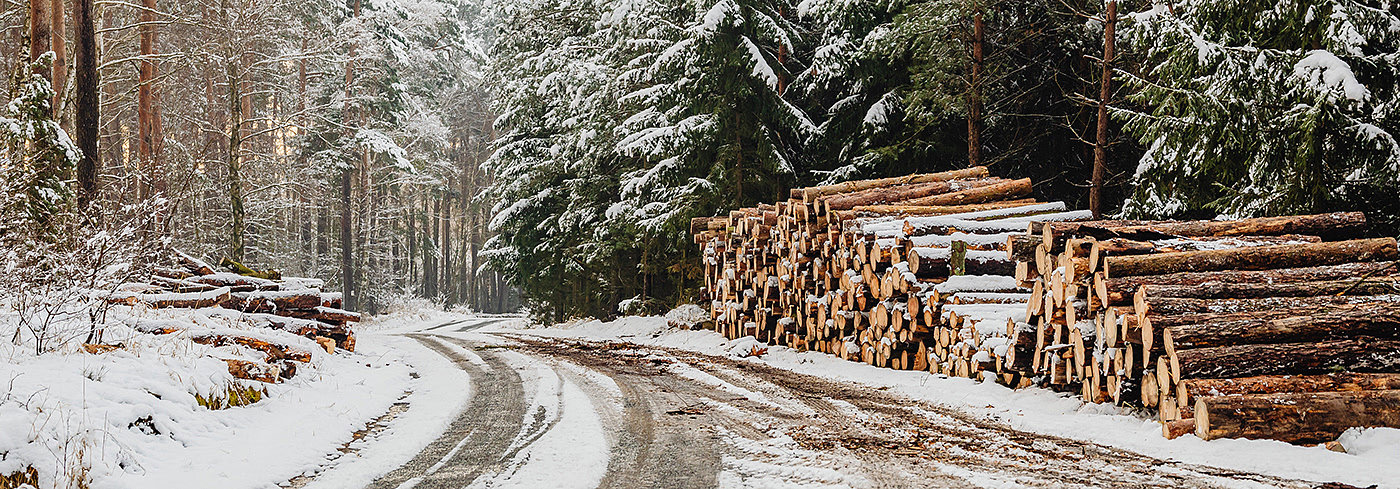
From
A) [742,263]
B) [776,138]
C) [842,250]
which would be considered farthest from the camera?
[776,138]

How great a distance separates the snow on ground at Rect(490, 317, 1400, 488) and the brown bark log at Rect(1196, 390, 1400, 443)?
0.26 feet

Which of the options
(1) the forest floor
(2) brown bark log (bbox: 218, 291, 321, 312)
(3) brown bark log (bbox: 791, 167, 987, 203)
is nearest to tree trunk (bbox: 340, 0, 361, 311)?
(2) brown bark log (bbox: 218, 291, 321, 312)

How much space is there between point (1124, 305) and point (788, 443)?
10.1ft

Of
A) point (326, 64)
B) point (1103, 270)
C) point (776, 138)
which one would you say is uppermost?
point (326, 64)

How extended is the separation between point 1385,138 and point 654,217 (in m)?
12.5

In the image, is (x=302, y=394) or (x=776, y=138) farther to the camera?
(x=776, y=138)

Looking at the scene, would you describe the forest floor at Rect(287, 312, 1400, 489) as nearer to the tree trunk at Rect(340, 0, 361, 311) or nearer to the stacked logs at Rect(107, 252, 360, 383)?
the stacked logs at Rect(107, 252, 360, 383)

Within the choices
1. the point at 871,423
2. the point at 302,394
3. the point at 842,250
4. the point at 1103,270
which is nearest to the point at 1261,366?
the point at 1103,270

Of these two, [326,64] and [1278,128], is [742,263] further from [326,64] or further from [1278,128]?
[326,64]

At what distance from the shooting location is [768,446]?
570 cm

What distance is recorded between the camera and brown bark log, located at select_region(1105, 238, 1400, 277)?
6.73m

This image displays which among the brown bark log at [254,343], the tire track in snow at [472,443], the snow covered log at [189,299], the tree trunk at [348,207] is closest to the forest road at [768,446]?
the tire track in snow at [472,443]

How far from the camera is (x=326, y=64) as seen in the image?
27.5 m

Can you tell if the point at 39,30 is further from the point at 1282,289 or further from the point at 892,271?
the point at 1282,289
